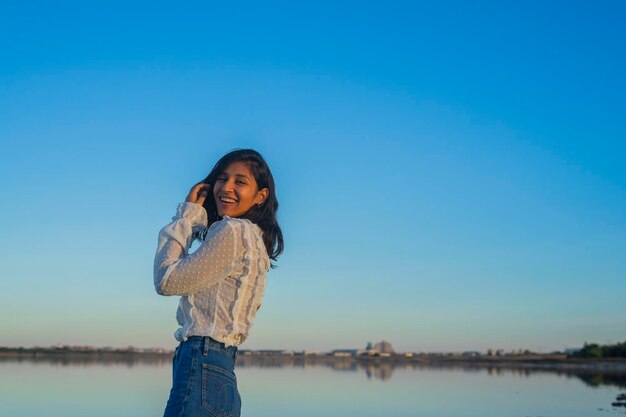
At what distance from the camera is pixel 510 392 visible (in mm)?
44594

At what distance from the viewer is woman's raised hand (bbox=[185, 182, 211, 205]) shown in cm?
202

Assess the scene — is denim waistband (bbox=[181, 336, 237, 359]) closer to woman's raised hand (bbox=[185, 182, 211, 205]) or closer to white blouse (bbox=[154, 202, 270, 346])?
white blouse (bbox=[154, 202, 270, 346])

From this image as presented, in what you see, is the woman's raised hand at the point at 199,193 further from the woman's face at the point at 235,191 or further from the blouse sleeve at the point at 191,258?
the blouse sleeve at the point at 191,258

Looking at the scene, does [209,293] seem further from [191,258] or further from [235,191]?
[235,191]

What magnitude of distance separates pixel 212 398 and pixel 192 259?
344 millimetres

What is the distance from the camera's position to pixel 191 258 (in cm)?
172

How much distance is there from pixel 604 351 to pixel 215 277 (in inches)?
4409

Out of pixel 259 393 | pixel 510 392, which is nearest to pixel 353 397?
pixel 259 393

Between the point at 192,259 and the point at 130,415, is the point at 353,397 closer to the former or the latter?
the point at 130,415

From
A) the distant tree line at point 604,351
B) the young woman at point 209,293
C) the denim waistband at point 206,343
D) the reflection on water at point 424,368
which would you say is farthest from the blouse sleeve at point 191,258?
the distant tree line at point 604,351

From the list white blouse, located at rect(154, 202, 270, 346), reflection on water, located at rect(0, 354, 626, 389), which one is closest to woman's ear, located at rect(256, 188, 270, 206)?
white blouse, located at rect(154, 202, 270, 346)

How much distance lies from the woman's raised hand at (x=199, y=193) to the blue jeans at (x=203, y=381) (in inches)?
18.5

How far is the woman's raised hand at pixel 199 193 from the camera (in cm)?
202

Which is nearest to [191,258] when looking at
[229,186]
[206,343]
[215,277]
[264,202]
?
[215,277]
